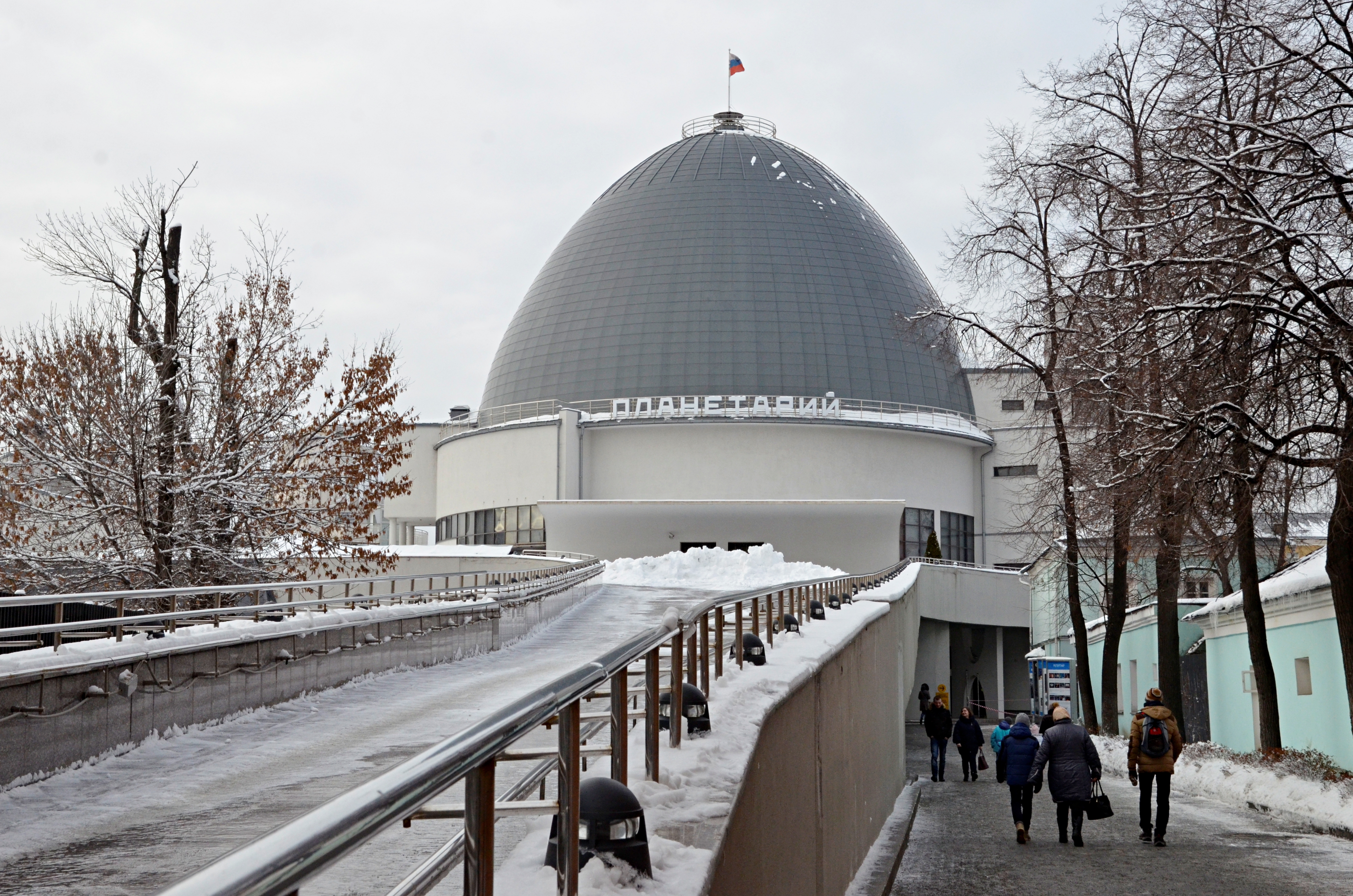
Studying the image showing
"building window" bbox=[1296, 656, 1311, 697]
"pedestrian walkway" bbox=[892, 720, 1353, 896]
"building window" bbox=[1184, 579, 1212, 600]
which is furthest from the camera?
"building window" bbox=[1184, 579, 1212, 600]

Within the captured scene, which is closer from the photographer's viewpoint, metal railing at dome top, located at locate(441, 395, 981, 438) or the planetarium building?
the planetarium building

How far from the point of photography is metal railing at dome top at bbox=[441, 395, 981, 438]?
61.4 meters

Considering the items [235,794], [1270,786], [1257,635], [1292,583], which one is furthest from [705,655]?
[1292,583]

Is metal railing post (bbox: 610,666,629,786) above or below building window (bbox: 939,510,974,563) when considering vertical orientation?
below

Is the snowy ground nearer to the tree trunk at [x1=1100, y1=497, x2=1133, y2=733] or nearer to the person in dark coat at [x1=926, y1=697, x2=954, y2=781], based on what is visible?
the person in dark coat at [x1=926, y1=697, x2=954, y2=781]

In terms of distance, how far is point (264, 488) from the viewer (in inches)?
805

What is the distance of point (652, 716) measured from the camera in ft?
19.0

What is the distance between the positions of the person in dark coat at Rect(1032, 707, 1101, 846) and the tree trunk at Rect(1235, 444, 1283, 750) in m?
4.29

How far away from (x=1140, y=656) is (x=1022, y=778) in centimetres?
2257

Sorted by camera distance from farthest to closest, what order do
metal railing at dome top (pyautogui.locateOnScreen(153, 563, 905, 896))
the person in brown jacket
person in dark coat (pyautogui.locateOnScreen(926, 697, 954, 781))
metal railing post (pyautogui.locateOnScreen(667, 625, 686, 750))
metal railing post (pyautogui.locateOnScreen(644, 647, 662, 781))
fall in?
person in dark coat (pyautogui.locateOnScreen(926, 697, 954, 781))
the person in brown jacket
metal railing post (pyautogui.locateOnScreen(667, 625, 686, 750))
metal railing post (pyautogui.locateOnScreen(644, 647, 662, 781))
metal railing at dome top (pyautogui.locateOnScreen(153, 563, 905, 896))


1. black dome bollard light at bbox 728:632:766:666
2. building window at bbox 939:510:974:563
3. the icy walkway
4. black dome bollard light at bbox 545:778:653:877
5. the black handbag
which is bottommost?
the black handbag

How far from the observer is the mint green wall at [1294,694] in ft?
61.1

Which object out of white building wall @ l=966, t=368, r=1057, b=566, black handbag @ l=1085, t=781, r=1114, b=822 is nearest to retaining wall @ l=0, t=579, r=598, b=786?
black handbag @ l=1085, t=781, r=1114, b=822

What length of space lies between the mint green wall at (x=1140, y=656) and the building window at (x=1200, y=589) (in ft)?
10.0
